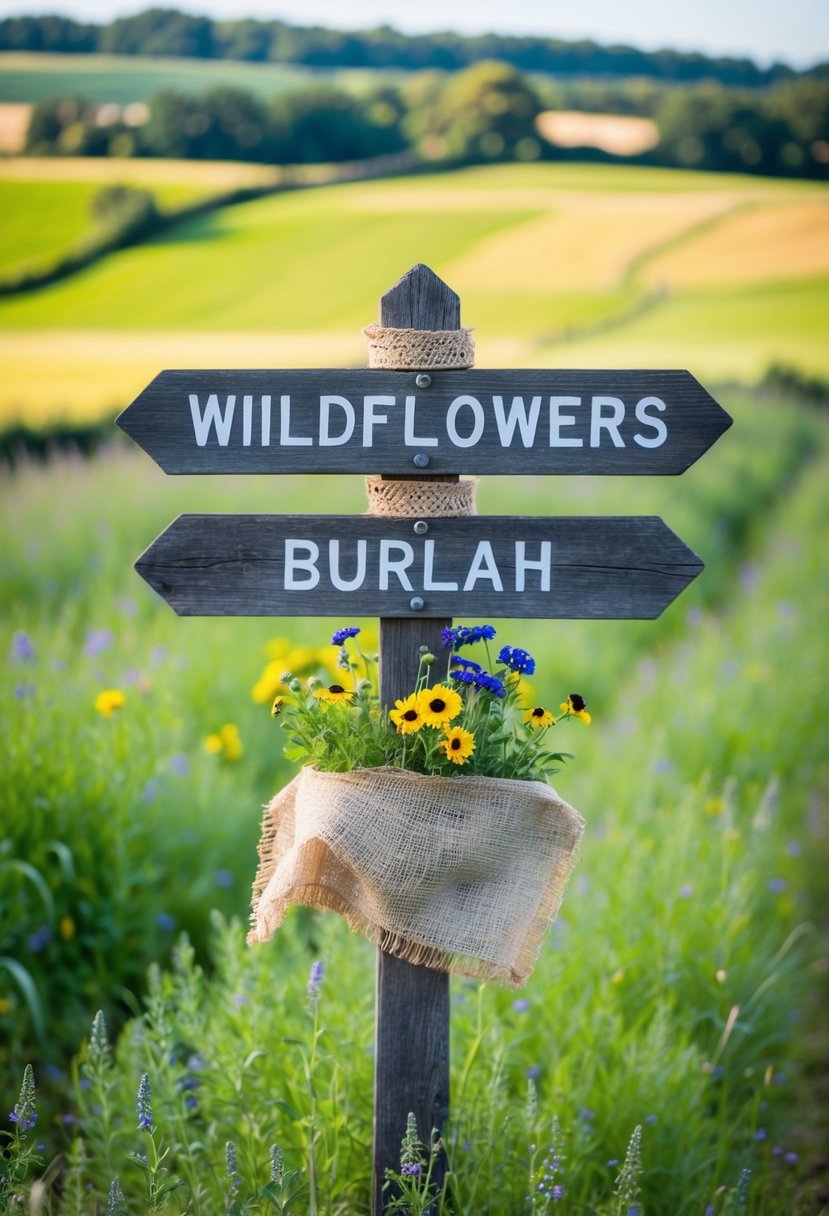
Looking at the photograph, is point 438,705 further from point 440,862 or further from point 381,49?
point 381,49

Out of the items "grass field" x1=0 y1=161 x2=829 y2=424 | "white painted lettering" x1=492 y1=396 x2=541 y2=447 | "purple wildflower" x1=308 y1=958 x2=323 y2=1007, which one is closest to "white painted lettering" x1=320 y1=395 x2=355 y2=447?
"white painted lettering" x1=492 y1=396 x2=541 y2=447

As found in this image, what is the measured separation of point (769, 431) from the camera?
8.55 meters

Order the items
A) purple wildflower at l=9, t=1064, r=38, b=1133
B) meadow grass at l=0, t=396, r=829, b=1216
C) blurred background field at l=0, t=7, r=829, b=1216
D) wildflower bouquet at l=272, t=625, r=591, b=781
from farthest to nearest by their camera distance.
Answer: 1. blurred background field at l=0, t=7, r=829, b=1216
2. meadow grass at l=0, t=396, r=829, b=1216
3. wildflower bouquet at l=272, t=625, r=591, b=781
4. purple wildflower at l=9, t=1064, r=38, b=1133

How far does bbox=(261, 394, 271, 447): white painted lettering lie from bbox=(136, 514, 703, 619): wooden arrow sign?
12 centimetres

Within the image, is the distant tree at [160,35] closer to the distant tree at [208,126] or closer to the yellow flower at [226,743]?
the distant tree at [208,126]

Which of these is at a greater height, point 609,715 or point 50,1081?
point 609,715

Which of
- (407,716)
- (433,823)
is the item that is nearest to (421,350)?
(407,716)

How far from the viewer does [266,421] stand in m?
1.65

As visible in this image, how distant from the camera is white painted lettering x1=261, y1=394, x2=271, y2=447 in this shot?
1.64m

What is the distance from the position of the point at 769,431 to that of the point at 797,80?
2.50 metres

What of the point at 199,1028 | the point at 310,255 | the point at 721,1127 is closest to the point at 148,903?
the point at 199,1028

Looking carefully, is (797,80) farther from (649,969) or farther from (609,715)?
(649,969)

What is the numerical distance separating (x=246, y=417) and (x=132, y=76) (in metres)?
5.94

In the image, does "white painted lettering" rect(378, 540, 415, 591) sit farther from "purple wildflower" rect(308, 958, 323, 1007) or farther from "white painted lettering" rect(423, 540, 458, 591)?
"purple wildflower" rect(308, 958, 323, 1007)
